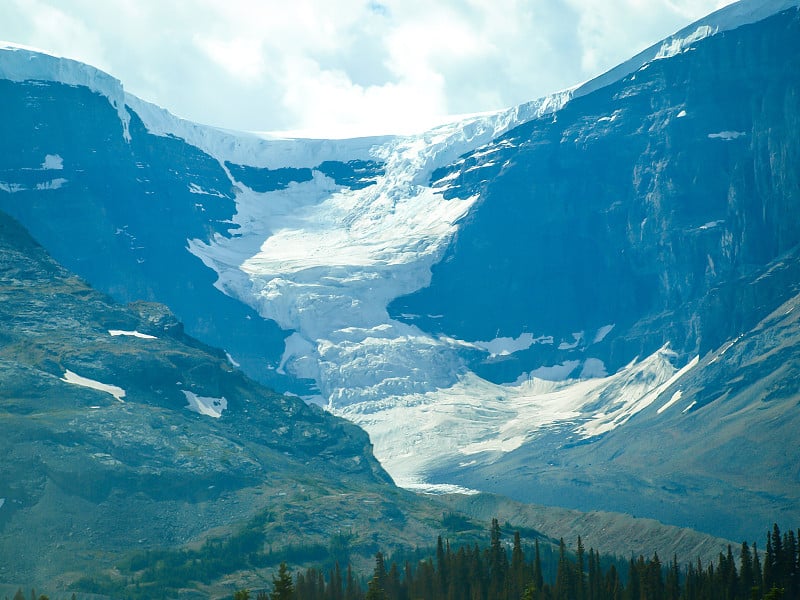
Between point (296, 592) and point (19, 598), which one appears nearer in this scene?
point (19, 598)

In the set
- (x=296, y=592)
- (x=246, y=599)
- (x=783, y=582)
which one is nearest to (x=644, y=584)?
(x=783, y=582)

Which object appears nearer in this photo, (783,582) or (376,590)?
(376,590)

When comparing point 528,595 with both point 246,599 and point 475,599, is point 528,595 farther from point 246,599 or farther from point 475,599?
point 246,599

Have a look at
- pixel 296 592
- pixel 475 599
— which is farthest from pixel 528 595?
pixel 296 592

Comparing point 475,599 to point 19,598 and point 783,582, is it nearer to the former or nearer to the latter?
point 783,582

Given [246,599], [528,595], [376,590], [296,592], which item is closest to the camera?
[246,599]

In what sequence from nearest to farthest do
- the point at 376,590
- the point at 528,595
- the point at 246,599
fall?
the point at 246,599 → the point at 376,590 → the point at 528,595

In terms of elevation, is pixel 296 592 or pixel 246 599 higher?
pixel 296 592

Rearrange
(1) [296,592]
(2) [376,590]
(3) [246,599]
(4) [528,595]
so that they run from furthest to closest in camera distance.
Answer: (1) [296,592], (4) [528,595], (2) [376,590], (3) [246,599]
